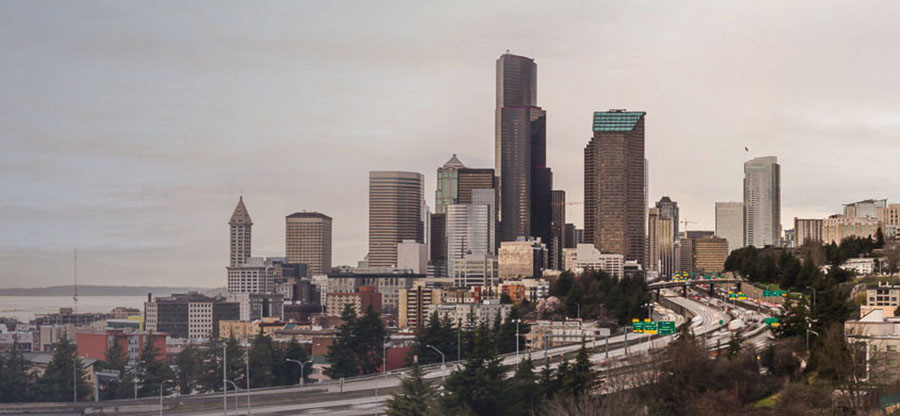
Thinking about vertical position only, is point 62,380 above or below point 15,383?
above

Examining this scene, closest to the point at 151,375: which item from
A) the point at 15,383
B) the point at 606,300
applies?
the point at 15,383

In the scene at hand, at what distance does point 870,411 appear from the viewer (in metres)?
47.2

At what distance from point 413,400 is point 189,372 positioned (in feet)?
155

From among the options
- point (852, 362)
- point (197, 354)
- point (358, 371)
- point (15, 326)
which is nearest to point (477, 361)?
point (852, 362)

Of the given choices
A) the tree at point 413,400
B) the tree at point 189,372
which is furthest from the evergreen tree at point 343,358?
the tree at point 413,400

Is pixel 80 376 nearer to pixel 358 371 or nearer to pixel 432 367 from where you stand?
pixel 358 371

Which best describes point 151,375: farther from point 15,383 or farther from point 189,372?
point 15,383

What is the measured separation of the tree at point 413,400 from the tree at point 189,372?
42648 mm

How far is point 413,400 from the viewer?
206ft

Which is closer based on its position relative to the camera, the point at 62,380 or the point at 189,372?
the point at 62,380

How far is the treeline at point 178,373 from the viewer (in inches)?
3937

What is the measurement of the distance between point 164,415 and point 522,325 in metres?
42.1

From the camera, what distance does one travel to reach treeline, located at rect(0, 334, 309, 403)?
10000cm

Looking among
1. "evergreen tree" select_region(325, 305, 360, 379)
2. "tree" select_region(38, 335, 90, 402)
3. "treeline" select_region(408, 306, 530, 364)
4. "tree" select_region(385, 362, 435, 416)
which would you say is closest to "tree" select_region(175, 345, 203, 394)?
"tree" select_region(38, 335, 90, 402)
